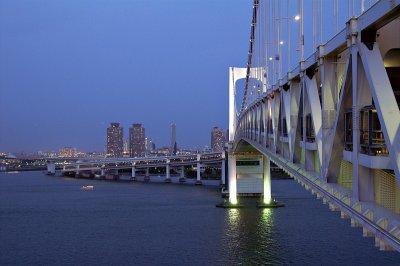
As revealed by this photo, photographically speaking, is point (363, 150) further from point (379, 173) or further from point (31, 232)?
point (31, 232)

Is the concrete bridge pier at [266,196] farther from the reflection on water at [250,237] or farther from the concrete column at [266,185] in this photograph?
the reflection on water at [250,237]

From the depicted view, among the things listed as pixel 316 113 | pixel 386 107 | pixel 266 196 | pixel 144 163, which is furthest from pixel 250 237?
pixel 144 163

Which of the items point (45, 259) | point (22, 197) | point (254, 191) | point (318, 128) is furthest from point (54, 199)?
point (318, 128)

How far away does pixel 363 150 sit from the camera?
205 inches

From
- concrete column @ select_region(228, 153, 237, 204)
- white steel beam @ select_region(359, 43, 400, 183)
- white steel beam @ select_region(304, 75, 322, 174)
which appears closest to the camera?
white steel beam @ select_region(359, 43, 400, 183)

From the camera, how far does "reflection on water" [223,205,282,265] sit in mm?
20938

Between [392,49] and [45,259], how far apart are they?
60.1 feet

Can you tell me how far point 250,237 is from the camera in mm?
25547

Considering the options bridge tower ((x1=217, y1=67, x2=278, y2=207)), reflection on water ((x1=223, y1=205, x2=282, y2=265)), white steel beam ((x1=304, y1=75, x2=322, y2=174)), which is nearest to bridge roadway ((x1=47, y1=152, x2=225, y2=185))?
bridge tower ((x1=217, y1=67, x2=278, y2=207))

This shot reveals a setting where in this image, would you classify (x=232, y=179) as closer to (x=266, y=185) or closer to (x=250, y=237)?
(x=266, y=185)

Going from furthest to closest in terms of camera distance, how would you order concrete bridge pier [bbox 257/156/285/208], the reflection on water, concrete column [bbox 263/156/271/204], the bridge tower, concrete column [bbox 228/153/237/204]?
1. the bridge tower
2. concrete column [bbox 228/153/237/204]
3. concrete column [bbox 263/156/271/204]
4. concrete bridge pier [bbox 257/156/285/208]
5. the reflection on water

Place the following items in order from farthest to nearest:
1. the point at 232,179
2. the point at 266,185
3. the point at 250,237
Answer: the point at 232,179
the point at 266,185
the point at 250,237

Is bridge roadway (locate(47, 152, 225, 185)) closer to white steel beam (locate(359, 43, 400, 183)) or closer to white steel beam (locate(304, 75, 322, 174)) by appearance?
white steel beam (locate(304, 75, 322, 174))

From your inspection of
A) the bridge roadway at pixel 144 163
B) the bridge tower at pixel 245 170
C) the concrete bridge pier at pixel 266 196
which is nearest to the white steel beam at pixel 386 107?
the concrete bridge pier at pixel 266 196
